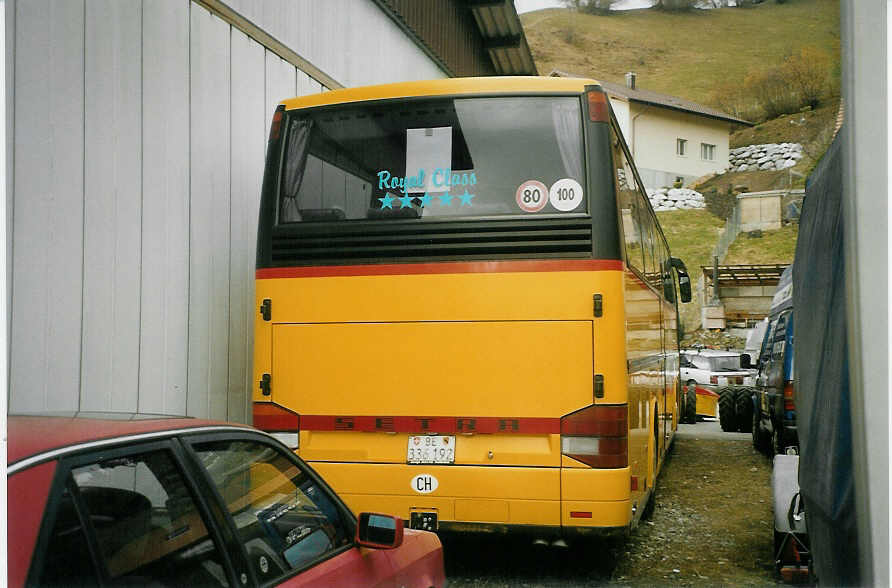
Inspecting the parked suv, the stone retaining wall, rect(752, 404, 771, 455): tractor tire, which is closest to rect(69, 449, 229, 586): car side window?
the parked suv

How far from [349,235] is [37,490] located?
4350mm

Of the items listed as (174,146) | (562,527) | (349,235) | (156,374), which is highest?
(174,146)

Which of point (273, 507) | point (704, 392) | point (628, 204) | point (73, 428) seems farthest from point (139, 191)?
point (704, 392)

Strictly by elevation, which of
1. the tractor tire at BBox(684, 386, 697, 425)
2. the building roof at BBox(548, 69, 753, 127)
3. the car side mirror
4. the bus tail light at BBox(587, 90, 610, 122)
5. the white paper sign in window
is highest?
the building roof at BBox(548, 69, 753, 127)

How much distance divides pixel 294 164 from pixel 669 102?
21.6 m

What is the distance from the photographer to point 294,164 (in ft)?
22.1

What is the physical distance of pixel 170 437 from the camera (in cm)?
270

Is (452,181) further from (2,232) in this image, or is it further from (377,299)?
(2,232)

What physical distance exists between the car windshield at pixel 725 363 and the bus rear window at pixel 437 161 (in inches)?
702

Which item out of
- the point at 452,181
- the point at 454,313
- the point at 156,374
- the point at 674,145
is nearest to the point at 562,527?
the point at 454,313

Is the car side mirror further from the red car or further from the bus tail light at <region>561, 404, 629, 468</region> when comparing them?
the bus tail light at <region>561, 404, 629, 468</region>

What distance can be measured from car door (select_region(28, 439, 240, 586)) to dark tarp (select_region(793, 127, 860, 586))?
2629 millimetres

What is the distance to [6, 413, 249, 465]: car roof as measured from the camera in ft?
7.69

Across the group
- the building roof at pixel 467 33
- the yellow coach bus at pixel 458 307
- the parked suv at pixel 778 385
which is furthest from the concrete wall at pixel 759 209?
the yellow coach bus at pixel 458 307
